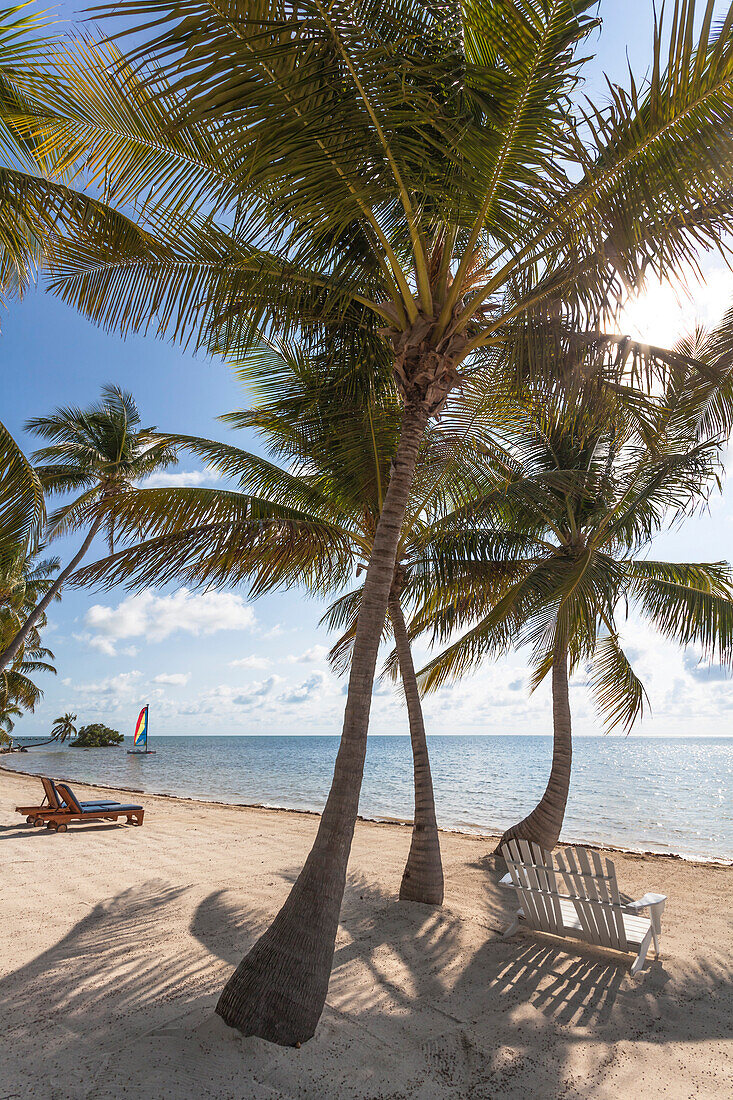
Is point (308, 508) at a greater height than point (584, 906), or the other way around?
point (308, 508)

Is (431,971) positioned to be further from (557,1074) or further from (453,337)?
(453,337)

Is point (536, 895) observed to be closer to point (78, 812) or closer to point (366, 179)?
point (366, 179)

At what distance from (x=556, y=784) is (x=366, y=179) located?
8.32m

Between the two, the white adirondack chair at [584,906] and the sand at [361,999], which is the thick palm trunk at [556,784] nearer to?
the sand at [361,999]

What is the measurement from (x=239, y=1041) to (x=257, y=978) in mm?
320

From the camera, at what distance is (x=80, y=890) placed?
23.3 feet

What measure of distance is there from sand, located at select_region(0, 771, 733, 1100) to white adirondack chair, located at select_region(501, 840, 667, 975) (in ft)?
0.75

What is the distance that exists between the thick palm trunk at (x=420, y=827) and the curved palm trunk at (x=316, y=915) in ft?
7.70

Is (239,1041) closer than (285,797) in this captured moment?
Yes

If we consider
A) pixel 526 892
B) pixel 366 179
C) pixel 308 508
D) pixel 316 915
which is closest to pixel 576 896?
pixel 526 892

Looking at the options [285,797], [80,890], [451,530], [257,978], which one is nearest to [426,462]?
[451,530]

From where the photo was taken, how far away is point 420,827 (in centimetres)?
700

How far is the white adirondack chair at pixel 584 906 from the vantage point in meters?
5.31

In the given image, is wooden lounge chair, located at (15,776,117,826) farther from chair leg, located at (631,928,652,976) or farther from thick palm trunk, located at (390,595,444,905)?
chair leg, located at (631,928,652,976)
